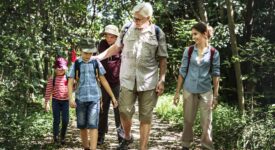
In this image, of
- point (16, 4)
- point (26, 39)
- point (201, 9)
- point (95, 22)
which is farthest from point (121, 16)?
point (26, 39)

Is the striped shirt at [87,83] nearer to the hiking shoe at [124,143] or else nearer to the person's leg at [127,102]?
the person's leg at [127,102]

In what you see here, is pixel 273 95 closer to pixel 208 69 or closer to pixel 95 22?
pixel 208 69

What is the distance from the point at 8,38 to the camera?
7.19 meters

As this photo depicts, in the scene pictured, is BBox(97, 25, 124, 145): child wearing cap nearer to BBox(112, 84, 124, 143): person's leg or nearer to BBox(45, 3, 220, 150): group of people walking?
BBox(112, 84, 124, 143): person's leg

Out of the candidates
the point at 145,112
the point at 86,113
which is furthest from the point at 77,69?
the point at 145,112

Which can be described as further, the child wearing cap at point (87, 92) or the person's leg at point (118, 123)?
the person's leg at point (118, 123)

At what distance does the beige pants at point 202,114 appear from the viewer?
6316 mm

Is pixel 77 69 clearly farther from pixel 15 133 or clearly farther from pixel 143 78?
pixel 15 133

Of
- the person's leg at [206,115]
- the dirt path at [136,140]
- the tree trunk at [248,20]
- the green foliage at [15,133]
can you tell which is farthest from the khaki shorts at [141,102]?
the tree trunk at [248,20]

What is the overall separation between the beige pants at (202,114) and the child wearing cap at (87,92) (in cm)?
130

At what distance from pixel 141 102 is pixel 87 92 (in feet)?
2.53

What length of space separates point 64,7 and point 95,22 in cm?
673

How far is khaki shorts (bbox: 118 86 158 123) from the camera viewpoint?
611 centimetres

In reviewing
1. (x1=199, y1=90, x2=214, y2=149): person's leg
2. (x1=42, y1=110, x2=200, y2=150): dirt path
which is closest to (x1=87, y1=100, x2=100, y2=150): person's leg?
(x1=42, y1=110, x2=200, y2=150): dirt path
